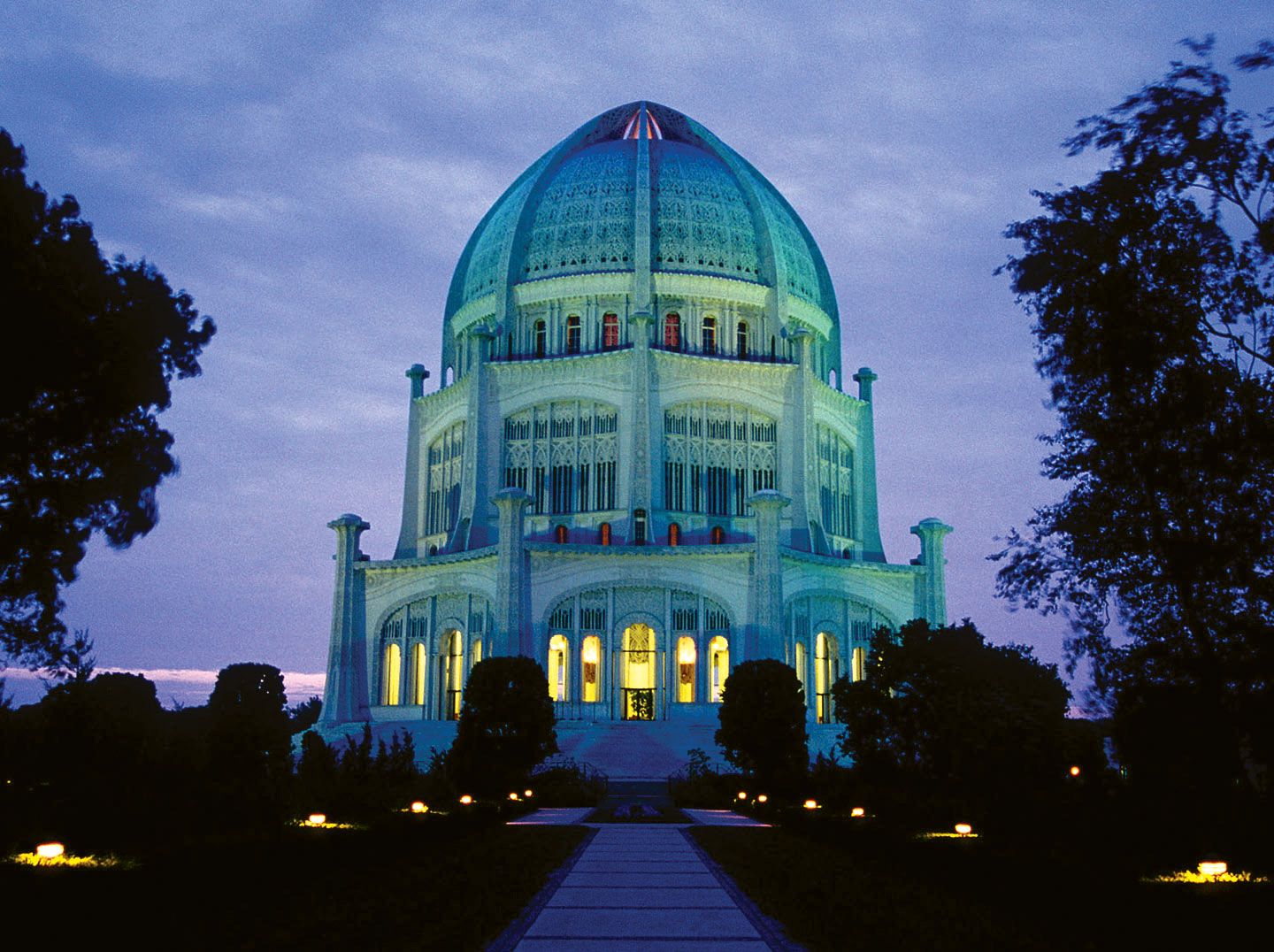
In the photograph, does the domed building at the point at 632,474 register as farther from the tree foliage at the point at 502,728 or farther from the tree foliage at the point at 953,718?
the tree foliage at the point at 953,718

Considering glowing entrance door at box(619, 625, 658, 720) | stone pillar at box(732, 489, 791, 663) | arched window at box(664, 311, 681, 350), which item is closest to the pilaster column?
stone pillar at box(732, 489, 791, 663)

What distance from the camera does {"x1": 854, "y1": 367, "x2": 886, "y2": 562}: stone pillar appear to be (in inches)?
3095

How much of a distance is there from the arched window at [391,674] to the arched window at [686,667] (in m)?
16.1

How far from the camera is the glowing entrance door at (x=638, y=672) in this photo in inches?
2554

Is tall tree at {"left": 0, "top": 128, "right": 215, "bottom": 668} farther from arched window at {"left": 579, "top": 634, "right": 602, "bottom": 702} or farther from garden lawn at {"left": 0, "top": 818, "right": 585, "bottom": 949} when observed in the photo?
arched window at {"left": 579, "top": 634, "right": 602, "bottom": 702}

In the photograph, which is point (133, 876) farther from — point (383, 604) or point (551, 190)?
point (551, 190)

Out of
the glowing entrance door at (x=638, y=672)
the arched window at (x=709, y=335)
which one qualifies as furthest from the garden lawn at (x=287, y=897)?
the arched window at (x=709, y=335)

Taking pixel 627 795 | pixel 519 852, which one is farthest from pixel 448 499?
pixel 519 852

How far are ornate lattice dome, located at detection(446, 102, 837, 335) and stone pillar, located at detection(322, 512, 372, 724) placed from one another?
16.3 meters

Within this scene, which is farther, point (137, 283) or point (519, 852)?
point (137, 283)

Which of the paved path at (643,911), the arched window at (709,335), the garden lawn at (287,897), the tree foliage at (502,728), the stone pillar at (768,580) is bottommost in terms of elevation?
the paved path at (643,911)

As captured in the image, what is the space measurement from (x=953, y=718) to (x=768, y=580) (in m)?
34.2

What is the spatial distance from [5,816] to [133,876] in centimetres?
520

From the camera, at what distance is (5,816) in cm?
1578
